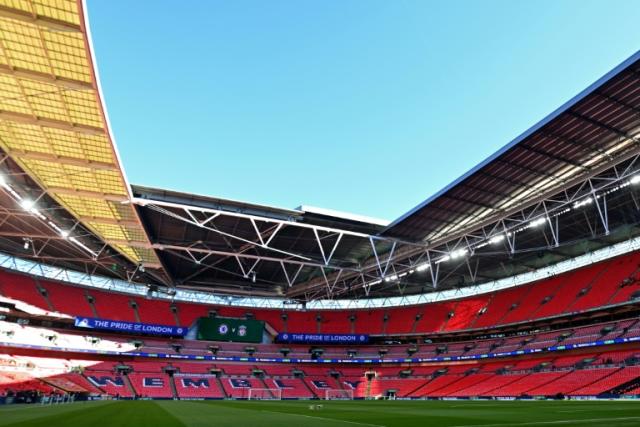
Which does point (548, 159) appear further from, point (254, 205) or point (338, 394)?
point (338, 394)

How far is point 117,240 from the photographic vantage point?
118 ft

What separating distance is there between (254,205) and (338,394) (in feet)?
103

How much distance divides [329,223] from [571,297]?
26480mm

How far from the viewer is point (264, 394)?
49.3 metres

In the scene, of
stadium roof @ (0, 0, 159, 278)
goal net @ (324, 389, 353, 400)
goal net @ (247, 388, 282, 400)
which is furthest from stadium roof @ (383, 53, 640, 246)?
goal net @ (247, 388, 282, 400)

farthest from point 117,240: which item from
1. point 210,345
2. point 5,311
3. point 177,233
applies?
point 210,345

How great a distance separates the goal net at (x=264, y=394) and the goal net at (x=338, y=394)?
600cm

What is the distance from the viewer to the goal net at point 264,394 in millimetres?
48781

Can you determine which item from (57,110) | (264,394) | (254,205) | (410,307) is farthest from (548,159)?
(264,394)

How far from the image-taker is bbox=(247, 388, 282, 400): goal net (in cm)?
4878

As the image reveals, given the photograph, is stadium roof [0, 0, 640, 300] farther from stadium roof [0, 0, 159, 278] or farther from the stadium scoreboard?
the stadium scoreboard

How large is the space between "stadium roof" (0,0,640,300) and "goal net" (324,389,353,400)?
1441 cm

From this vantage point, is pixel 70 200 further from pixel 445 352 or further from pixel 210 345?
pixel 445 352

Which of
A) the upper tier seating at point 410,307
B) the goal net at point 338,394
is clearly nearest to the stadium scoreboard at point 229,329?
the upper tier seating at point 410,307
